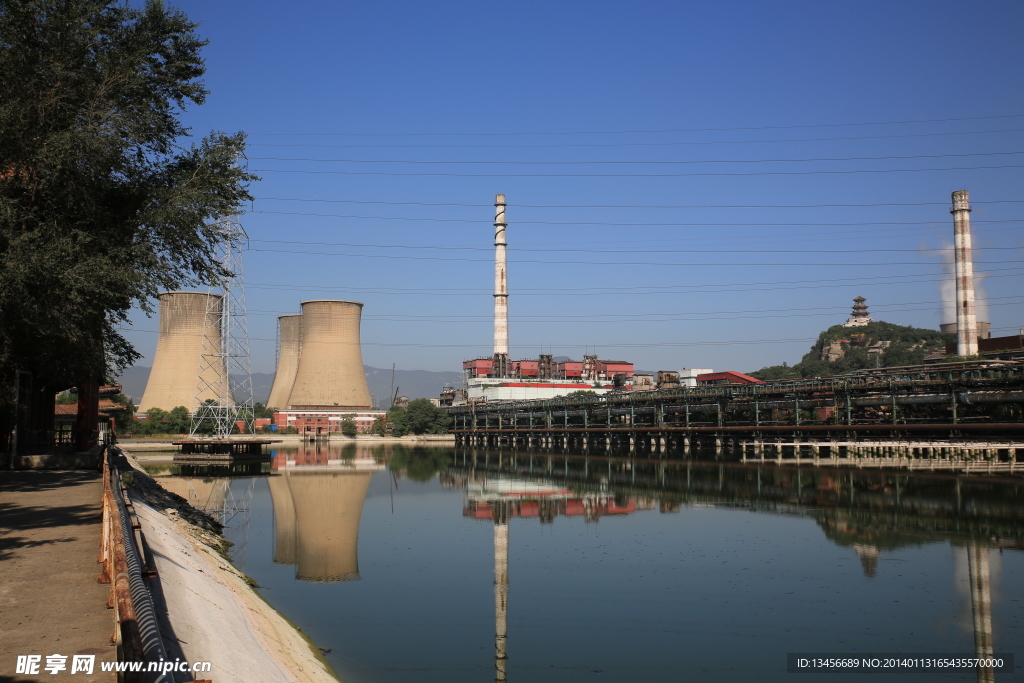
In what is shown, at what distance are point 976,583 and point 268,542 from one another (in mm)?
14536

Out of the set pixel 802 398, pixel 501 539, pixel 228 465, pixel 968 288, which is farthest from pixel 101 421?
pixel 968 288

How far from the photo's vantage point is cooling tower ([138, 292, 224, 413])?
5658cm

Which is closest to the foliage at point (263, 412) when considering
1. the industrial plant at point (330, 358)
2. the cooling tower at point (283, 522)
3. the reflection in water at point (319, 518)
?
the industrial plant at point (330, 358)

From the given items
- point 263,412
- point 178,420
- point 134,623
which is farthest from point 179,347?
point 134,623

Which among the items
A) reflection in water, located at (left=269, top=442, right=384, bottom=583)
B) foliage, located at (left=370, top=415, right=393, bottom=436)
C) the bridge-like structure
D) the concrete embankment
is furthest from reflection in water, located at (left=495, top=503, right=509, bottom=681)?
foliage, located at (left=370, top=415, right=393, bottom=436)

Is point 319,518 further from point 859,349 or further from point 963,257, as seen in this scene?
point 859,349

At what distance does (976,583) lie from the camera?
39.3 ft

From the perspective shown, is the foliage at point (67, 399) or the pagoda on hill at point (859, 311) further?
the pagoda on hill at point (859, 311)

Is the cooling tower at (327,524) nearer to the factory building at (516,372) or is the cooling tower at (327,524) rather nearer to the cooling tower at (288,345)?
the factory building at (516,372)

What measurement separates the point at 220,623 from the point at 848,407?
3435cm

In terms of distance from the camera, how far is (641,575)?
43.1 feet

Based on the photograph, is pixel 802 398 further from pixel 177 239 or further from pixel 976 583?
pixel 177 239

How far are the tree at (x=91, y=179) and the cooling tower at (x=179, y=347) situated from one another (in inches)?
1570

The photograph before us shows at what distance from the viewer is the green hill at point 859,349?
103 metres
